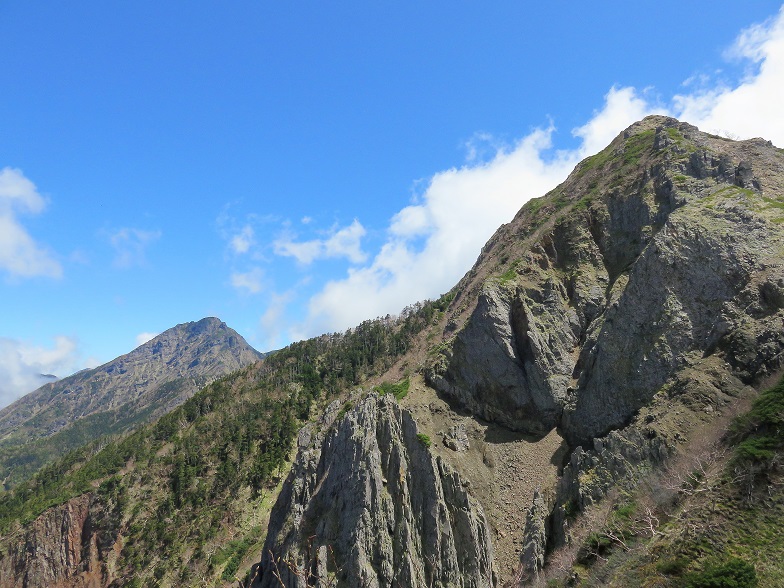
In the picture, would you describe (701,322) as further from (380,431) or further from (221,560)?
Answer: (221,560)

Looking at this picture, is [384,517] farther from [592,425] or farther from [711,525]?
[711,525]

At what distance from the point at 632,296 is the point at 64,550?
120 metres

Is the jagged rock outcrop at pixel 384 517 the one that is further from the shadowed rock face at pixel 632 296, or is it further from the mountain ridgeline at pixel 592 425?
the shadowed rock face at pixel 632 296

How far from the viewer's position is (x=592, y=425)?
44.1 m

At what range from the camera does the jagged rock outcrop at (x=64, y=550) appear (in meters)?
86.2

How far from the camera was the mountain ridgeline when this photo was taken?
25.8 metres

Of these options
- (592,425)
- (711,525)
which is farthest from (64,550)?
(711,525)

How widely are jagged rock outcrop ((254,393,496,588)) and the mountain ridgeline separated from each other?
180mm

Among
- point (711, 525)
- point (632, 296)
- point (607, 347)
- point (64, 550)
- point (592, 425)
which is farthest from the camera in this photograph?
point (64, 550)

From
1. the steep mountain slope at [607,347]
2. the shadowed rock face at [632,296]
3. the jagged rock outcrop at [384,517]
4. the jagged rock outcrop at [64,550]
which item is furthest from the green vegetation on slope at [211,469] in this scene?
the shadowed rock face at [632,296]

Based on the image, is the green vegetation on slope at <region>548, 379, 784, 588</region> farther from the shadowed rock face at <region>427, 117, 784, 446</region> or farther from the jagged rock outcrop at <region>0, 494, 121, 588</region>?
the jagged rock outcrop at <region>0, 494, 121, 588</region>

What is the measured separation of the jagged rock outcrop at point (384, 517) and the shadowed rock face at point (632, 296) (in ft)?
42.0

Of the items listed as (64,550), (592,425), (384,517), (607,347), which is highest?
(607,347)

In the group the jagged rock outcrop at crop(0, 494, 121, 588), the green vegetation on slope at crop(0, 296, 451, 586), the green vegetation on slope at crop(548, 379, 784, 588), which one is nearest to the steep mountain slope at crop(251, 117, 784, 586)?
the green vegetation on slope at crop(548, 379, 784, 588)
